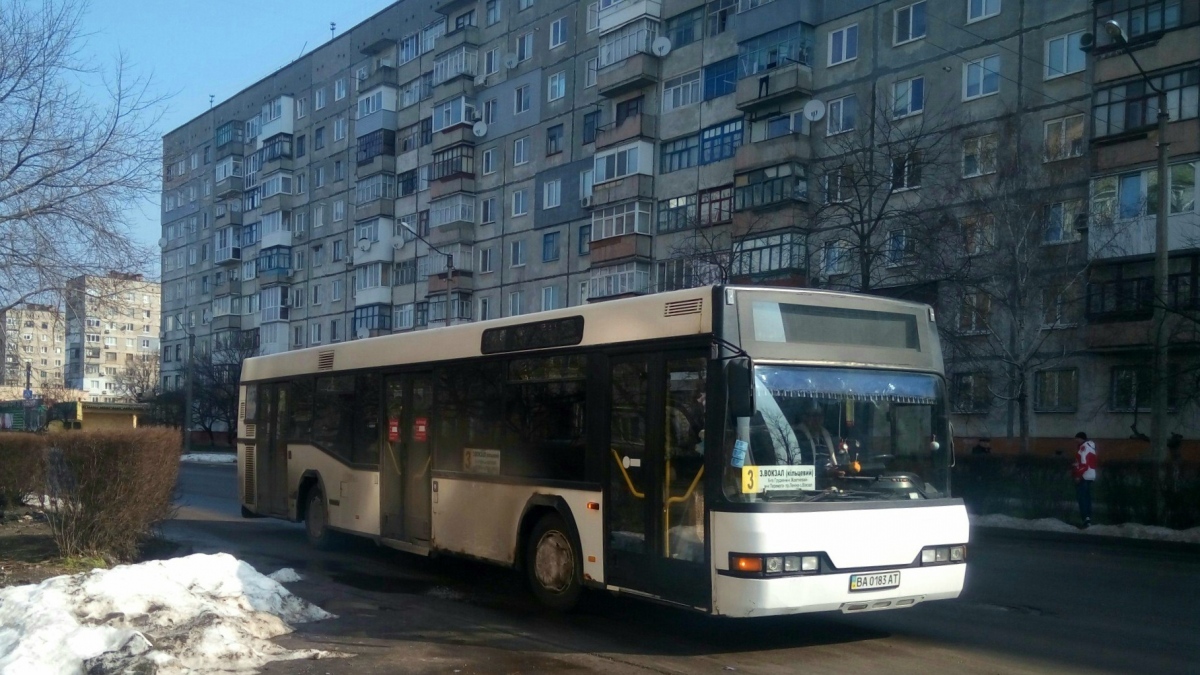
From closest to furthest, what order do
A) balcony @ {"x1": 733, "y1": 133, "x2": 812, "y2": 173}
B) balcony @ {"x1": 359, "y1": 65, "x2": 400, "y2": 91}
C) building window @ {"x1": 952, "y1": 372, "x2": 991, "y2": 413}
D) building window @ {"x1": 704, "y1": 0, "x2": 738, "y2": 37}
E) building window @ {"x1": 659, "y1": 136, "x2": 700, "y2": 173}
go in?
building window @ {"x1": 952, "y1": 372, "x2": 991, "y2": 413} → balcony @ {"x1": 733, "y1": 133, "x2": 812, "y2": 173} → building window @ {"x1": 704, "y1": 0, "x2": 738, "y2": 37} → building window @ {"x1": 659, "y1": 136, "x2": 700, "y2": 173} → balcony @ {"x1": 359, "y1": 65, "x2": 400, "y2": 91}

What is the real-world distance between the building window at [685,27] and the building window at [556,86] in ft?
24.4

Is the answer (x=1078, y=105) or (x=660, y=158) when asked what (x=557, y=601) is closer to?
(x=1078, y=105)

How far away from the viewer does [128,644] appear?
756 cm

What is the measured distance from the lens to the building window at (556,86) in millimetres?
52656

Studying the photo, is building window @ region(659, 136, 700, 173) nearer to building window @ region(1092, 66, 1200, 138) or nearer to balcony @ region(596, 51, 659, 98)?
balcony @ region(596, 51, 659, 98)

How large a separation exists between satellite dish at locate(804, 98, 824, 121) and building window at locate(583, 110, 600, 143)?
1361 cm

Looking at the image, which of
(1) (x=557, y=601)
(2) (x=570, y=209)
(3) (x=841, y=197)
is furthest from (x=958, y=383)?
(1) (x=557, y=601)

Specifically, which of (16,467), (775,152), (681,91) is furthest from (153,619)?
(681,91)

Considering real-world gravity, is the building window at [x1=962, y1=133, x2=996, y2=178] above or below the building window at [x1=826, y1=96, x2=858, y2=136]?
below

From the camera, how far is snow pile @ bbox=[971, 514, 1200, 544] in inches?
730

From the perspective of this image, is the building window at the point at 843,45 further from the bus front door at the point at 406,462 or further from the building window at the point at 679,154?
the bus front door at the point at 406,462

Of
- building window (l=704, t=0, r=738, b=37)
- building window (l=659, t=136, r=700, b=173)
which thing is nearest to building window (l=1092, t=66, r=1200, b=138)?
building window (l=704, t=0, r=738, b=37)

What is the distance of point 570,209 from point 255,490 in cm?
3512

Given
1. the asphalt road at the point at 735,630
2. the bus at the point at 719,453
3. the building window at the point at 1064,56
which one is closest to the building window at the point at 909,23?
the building window at the point at 1064,56
